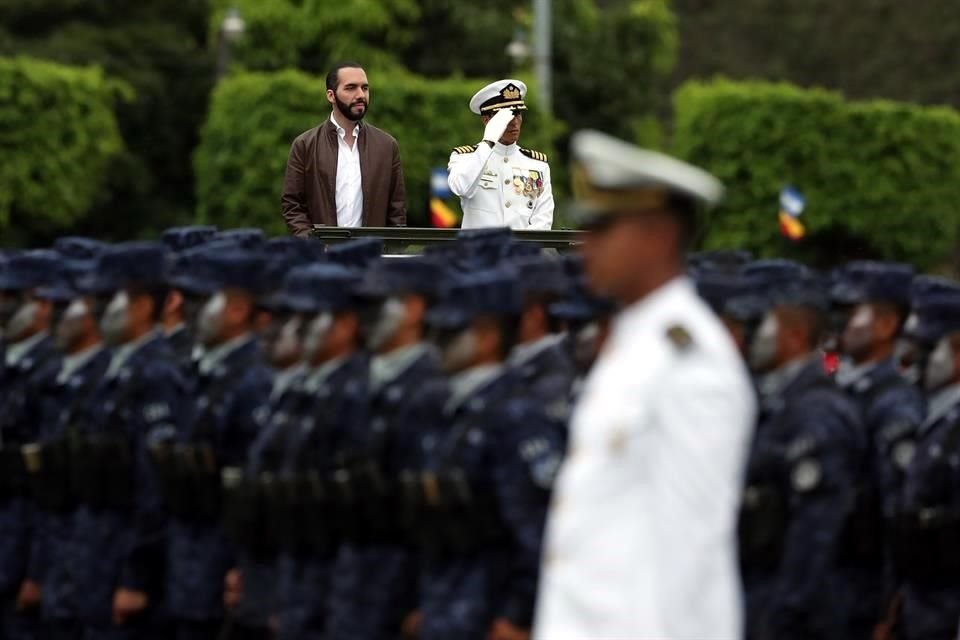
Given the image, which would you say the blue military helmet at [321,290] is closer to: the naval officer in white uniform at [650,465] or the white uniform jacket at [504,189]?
the naval officer in white uniform at [650,465]

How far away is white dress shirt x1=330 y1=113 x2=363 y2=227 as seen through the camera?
52.1 ft

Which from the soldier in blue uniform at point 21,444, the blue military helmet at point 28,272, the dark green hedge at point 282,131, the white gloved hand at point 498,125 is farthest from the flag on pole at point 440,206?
the soldier in blue uniform at point 21,444

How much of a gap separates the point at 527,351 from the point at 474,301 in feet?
1.26

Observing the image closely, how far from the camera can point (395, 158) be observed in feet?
52.4

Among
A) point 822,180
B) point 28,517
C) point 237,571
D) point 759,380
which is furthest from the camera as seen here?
point 822,180

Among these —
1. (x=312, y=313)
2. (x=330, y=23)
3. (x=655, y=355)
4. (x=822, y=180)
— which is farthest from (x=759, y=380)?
(x=330, y=23)

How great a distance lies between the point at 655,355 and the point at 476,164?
8.67 metres

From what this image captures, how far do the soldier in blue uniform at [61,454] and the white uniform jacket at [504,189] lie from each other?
3.81 metres

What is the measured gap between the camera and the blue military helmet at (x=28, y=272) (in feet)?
40.6

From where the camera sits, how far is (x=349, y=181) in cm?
1591

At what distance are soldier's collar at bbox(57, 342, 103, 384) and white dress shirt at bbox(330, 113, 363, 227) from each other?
14.8 ft

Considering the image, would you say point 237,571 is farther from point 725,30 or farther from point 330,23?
point 725,30

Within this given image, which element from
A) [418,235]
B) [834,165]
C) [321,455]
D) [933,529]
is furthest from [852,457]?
[834,165]

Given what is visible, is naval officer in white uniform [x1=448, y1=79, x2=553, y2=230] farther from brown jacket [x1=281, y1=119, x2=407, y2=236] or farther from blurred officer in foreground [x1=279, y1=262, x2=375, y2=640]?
blurred officer in foreground [x1=279, y1=262, x2=375, y2=640]
